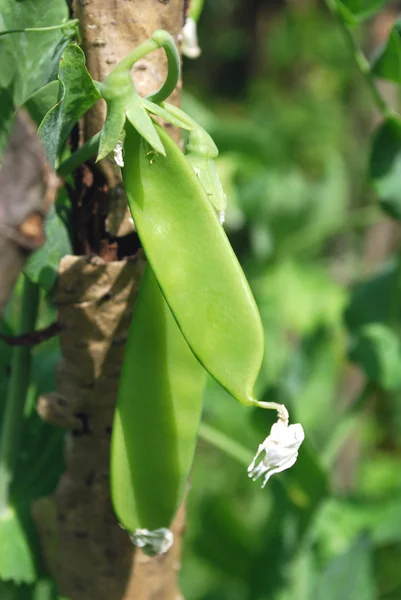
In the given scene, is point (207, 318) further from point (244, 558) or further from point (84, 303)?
point (244, 558)

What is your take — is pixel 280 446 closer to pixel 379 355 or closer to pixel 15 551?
pixel 15 551

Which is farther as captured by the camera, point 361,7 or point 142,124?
point 361,7

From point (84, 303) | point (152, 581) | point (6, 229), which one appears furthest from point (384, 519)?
point (6, 229)

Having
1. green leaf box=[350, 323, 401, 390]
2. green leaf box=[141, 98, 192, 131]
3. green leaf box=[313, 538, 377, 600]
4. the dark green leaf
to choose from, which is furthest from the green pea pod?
green leaf box=[313, 538, 377, 600]

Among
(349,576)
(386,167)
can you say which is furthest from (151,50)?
(349,576)

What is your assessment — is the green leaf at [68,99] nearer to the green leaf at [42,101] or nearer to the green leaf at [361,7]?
the green leaf at [42,101]
